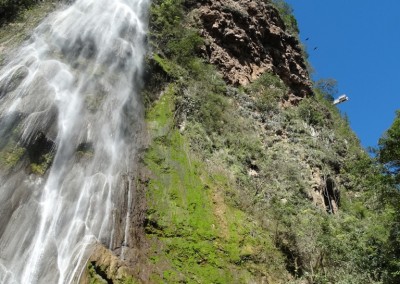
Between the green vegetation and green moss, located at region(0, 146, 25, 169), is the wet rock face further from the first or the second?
green moss, located at region(0, 146, 25, 169)

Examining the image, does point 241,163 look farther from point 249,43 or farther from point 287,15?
point 287,15

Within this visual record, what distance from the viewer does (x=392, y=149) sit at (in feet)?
46.2

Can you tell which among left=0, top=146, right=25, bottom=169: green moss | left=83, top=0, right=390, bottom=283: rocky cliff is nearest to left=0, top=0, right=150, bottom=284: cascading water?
left=0, top=146, right=25, bottom=169: green moss

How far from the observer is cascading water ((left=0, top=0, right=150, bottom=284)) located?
10812mm

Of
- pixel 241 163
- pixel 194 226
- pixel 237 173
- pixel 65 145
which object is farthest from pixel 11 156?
pixel 241 163

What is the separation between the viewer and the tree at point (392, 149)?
13930 mm

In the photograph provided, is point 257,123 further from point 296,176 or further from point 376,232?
point 376,232

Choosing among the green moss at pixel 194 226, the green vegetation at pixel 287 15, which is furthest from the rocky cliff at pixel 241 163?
the green vegetation at pixel 287 15

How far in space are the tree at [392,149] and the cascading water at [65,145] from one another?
825 cm

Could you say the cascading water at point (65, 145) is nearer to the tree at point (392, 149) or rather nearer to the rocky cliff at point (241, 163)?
the rocky cliff at point (241, 163)

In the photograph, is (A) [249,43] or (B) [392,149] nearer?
(B) [392,149]

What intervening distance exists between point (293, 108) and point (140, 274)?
18.6 metres

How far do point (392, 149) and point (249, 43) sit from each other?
1516 cm

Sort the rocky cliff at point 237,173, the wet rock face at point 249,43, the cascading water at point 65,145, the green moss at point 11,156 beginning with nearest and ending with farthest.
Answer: the cascading water at point 65,145 < the green moss at point 11,156 < the rocky cliff at point 237,173 < the wet rock face at point 249,43
